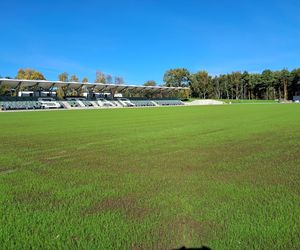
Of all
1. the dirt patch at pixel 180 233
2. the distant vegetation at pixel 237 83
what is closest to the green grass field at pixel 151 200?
the dirt patch at pixel 180 233

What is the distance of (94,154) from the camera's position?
7969 mm

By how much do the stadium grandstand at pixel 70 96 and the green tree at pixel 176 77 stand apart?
2290 cm

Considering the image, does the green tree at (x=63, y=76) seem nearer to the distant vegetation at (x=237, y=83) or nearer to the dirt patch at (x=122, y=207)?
the distant vegetation at (x=237, y=83)

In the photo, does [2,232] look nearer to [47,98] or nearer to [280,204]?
[280,204]

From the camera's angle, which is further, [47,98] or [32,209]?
[47,98]

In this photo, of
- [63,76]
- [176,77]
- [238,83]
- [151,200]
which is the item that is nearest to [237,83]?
[238,83]

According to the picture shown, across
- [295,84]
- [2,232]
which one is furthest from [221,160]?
[295,84]

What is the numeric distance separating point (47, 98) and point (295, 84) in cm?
8577

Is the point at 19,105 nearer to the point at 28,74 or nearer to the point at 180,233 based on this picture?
the point at 28,74

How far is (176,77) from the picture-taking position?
4493 inches

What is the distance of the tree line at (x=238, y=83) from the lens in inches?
4407

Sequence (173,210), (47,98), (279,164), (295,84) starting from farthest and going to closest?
(295,84), (47,98), (279,164), (173,210)

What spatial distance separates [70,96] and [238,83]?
67229 mm

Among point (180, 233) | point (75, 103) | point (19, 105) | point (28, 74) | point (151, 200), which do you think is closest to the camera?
point (180, 233)
